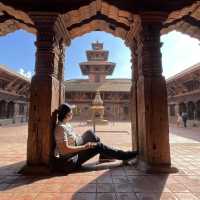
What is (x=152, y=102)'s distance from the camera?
11.2 ft

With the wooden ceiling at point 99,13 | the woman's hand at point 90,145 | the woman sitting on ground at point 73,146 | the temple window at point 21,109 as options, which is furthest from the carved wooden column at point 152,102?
the temple window at point 21,109

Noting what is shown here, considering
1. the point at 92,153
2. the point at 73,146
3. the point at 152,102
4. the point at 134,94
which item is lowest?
the point at 92,153

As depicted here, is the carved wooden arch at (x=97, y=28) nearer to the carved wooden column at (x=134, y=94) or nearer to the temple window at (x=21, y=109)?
the carved wooden column at (x=134, y=94)

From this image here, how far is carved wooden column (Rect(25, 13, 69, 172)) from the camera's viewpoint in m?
3.30

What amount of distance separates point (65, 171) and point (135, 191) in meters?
1.27

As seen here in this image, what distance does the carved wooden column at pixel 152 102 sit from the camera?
3.33 m

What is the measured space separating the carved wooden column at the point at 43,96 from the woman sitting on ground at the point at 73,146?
0.63 feet

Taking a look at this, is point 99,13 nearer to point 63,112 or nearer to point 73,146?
point 63,112

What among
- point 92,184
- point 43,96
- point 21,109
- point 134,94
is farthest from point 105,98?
point 92,184

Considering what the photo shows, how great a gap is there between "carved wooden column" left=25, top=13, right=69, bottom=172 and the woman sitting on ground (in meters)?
0.19

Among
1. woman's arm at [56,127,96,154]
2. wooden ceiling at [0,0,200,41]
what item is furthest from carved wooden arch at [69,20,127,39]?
woman's arm at [56,127,96,154]

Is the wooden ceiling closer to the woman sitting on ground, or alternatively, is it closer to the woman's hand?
the woman sitting on ground

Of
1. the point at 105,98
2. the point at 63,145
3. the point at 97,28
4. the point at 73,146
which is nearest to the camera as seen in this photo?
the point at 63,145

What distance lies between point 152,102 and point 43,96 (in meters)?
1.91
